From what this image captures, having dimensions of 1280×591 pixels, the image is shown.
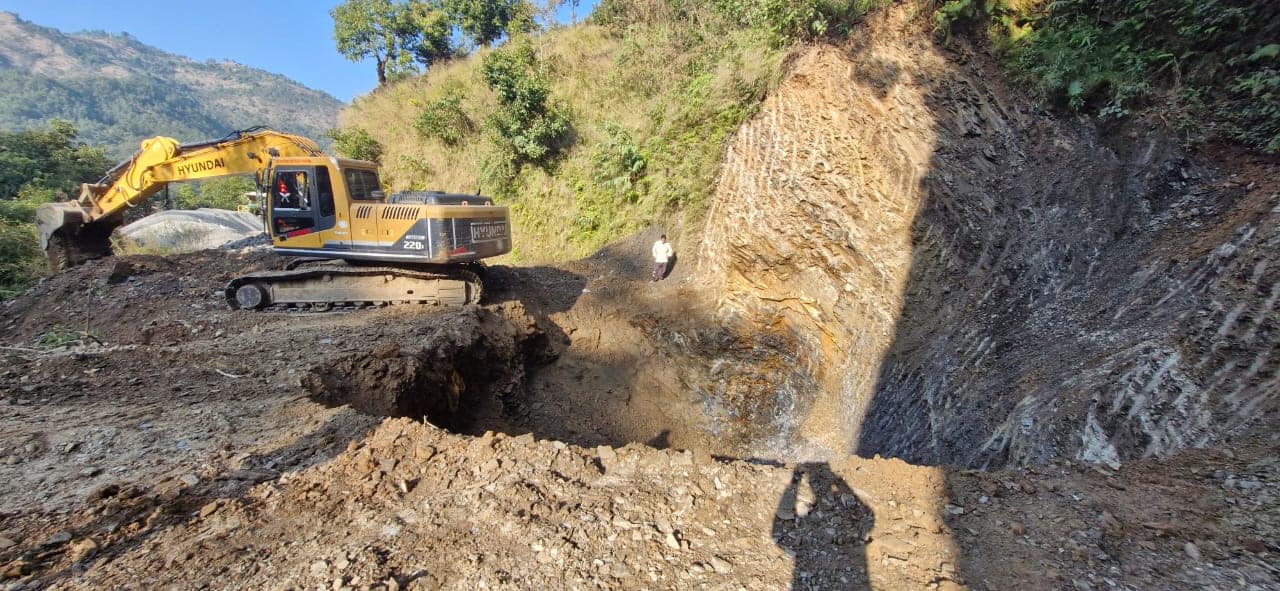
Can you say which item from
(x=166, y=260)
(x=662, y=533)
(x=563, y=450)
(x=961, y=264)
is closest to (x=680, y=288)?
(x=961, y=264)

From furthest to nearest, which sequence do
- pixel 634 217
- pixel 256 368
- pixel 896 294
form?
pixel 634 217 < pixel 896 294 < pixel 256 368

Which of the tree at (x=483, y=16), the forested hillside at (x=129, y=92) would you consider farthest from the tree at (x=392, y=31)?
the forested hillside at (x=129, y=92)

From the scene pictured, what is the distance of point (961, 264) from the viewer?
5.85 meters

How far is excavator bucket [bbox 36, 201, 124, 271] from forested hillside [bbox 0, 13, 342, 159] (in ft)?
184

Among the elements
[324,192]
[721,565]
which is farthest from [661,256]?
[721,565]

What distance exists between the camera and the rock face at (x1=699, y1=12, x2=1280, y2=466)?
3.59m

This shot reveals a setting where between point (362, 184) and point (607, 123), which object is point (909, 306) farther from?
point (607, 123)

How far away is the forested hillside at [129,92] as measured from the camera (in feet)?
254

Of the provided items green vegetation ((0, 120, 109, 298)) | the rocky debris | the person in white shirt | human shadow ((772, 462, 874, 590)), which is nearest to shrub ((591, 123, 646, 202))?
the person in white shirt

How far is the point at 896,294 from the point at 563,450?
5028 millimetres

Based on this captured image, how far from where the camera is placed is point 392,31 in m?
19.2

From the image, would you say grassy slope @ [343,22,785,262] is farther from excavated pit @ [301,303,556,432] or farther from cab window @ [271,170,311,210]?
cab window @ [271,170,311,210]

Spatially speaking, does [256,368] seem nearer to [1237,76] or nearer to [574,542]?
[574,542]

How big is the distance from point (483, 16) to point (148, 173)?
49.7 ft
